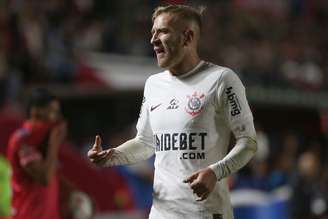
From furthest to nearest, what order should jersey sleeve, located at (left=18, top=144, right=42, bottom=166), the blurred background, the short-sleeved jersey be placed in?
the blurred background < the short-sleeved jersey < jersey sleeve, located at (left=18, top=144, right=42, bottom=166)

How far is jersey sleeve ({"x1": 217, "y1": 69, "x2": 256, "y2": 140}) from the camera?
470 cm

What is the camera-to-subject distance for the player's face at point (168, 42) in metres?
4.85

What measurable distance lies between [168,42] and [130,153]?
0.64 meters

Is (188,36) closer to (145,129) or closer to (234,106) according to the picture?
(234,106)

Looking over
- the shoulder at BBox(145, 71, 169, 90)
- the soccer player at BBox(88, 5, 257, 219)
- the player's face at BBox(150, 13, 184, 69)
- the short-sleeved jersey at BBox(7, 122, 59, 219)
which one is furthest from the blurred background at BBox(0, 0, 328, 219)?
the player's face at BBox(150, 13, 184, 69)

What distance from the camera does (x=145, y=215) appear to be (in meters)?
11.1

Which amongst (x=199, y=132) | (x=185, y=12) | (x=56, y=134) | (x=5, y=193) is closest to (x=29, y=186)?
(x=56, y=134)

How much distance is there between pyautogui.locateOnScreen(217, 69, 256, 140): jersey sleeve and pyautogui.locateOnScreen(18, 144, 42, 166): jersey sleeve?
1.73 m

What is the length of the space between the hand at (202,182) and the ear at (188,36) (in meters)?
0.77

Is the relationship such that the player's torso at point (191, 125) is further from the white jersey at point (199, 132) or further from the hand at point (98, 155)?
the hand at point (98, 155)

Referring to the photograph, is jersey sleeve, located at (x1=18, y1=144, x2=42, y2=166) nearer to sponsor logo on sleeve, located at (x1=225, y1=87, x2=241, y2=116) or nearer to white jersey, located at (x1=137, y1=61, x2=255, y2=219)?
white jersey, located at (x1=137, y1=61, x2=255, y2=219)

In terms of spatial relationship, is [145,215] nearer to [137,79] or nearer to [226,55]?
[137,79]

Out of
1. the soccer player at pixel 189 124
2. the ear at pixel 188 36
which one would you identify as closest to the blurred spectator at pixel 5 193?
the soccer player at pixel 189 124

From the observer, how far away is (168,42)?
4.85m
